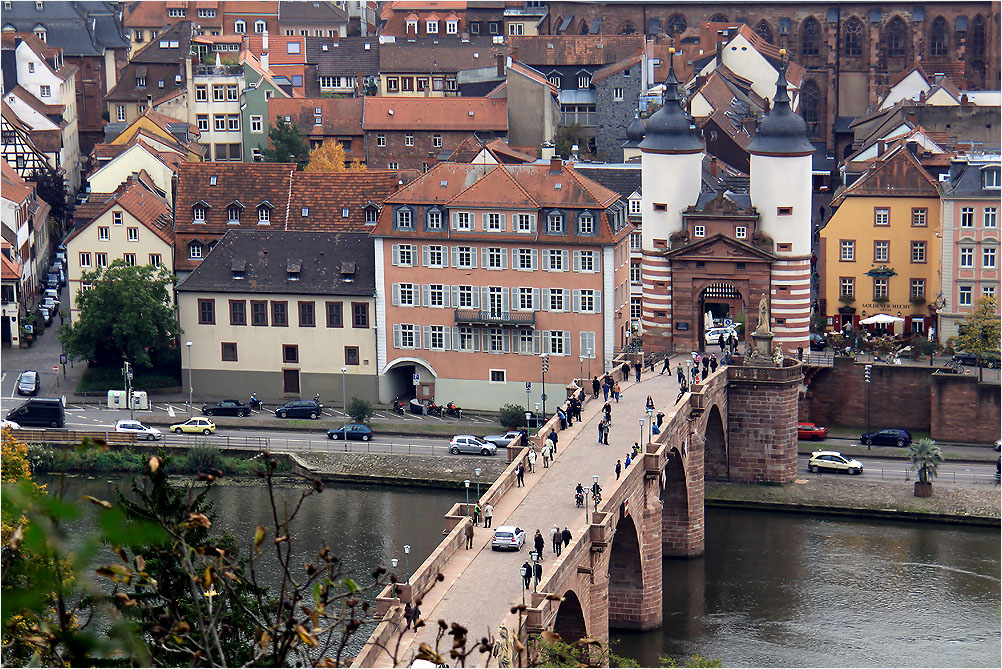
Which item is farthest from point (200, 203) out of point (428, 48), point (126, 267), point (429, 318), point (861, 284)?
point (428, 48)

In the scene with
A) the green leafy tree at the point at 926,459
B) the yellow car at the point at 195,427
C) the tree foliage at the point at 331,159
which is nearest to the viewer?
the green leafy tree at the point at 926,459

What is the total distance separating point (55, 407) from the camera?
9944 centimetres

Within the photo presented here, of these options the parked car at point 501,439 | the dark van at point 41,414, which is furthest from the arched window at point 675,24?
the dark van at point 41,414

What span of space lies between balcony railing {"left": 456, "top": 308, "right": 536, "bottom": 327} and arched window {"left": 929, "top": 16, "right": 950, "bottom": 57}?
74.6 meters

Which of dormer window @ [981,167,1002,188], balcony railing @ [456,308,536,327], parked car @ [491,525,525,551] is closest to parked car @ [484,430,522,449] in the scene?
balcony railing @ [456,308,536,327]

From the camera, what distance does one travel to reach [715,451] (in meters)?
94.4

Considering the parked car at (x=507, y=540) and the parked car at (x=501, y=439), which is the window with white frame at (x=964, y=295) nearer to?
the parked car at (x=501, y=439)

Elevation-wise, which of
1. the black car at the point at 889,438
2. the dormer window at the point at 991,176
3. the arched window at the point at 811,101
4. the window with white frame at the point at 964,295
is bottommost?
the black car at the point at 889,438

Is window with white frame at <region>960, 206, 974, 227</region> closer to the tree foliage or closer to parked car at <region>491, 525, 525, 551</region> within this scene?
the tree foliage

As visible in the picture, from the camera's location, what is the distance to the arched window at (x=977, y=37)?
165m

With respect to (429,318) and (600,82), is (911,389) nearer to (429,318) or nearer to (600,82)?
(429,318)

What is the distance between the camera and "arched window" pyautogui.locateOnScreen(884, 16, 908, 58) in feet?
544

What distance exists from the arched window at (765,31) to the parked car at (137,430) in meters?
83.3

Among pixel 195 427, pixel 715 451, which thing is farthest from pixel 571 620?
pixel 195 427
